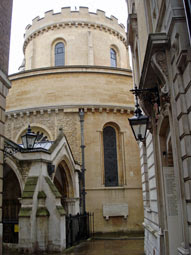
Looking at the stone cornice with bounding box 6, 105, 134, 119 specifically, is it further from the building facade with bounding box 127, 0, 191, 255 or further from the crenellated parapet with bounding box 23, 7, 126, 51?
the crenellated parapet with bounding box 23, 7, 126, 51

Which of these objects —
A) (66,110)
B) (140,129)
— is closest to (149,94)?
(140,129)

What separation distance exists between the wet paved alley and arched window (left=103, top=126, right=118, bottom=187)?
5.06 metres

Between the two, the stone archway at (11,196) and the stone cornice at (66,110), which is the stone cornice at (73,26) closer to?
the stone cornice at (66,110)

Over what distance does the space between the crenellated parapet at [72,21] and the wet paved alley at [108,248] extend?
2186cm

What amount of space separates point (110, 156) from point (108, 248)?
801cm

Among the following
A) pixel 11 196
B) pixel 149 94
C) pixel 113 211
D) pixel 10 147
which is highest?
pixel 149 94

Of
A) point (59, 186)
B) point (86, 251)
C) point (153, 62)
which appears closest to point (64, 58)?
point (59, 186)

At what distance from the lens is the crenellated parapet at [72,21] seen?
30719 millimetres

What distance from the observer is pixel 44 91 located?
2184 centimetres

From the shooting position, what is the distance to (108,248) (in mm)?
14398

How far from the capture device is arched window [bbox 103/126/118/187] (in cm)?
2108

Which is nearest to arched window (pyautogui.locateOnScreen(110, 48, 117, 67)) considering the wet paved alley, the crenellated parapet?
the crenellated parapet

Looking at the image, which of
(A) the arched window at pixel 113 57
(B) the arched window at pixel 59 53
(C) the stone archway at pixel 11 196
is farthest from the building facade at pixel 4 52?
(A) the arched window at pixel 113 57

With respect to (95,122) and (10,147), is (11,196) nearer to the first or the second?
(10,147)
